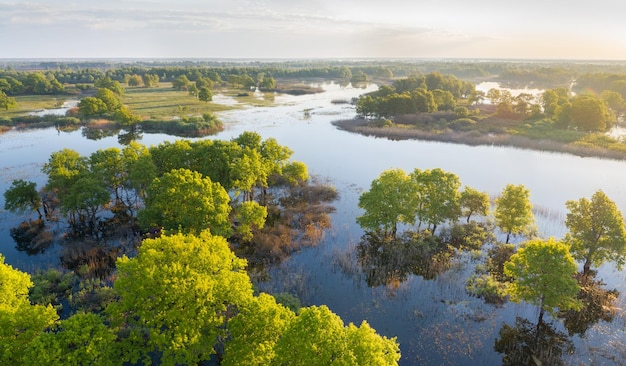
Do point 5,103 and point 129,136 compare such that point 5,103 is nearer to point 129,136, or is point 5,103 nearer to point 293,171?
point 129,136

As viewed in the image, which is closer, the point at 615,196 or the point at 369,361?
the point at 369,361

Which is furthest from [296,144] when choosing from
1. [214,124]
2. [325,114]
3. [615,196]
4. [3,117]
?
[3,117]

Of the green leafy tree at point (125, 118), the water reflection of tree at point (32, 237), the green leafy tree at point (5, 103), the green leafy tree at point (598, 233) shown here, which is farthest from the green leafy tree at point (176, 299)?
the green leafy tree at point (5, 103)

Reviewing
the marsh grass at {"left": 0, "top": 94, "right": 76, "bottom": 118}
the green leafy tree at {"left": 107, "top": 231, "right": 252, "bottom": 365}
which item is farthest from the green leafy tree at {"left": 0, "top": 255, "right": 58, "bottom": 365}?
the marsh grass at {"left": 0, "top": 94, "right": 76, "bottom": 118}

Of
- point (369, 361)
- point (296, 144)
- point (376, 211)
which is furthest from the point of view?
point (296, 144)

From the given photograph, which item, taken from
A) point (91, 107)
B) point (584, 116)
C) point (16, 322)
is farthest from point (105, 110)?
point (584, 116)

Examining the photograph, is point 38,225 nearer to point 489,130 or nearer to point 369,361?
point 369,361
